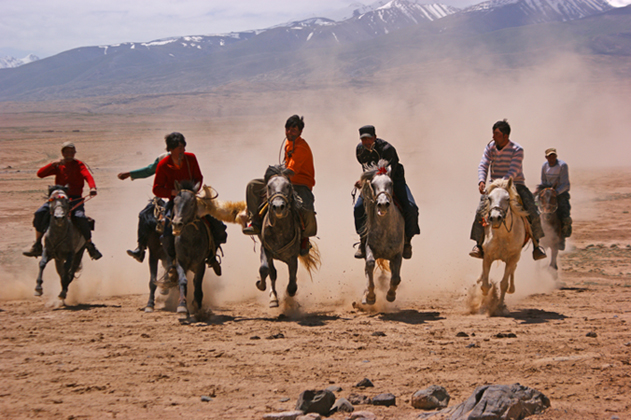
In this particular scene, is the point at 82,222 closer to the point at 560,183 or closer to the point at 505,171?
the point at 505,171

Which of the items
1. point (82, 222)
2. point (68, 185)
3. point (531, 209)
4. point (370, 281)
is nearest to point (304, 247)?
point (370, 281)

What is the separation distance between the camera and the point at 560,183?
12.2 m

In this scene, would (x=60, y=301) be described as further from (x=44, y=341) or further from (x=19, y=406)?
(x=19, y=406)

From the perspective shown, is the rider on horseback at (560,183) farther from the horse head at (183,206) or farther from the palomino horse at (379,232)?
the horse head at (183,206)

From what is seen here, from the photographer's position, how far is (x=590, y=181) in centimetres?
2997

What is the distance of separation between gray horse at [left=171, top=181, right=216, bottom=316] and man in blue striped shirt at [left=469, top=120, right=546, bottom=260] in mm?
4040

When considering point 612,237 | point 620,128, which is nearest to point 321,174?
point 612,237

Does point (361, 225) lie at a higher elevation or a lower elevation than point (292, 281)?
higher

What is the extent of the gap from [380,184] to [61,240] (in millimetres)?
5241

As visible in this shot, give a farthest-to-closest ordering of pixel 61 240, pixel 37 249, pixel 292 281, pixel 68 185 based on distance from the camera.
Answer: pixel 68 185
pixel 37 249
pixel 61 240
pixel 292 281

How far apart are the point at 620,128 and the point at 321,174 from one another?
40.3 metres

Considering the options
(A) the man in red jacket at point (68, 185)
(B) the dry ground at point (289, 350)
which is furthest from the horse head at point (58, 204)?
(B) the dry ground at point (289, 350)

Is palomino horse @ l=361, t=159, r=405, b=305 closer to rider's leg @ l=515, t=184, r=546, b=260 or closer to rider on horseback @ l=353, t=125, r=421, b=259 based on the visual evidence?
rider on horseback @ l=353, t=125, r=421, b=259

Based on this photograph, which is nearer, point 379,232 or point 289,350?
point 289,350
